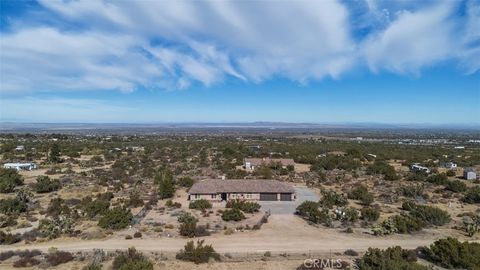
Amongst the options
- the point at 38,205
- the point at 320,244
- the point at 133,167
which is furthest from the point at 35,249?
the point at 133,167

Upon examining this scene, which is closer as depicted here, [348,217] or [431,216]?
[431,216]

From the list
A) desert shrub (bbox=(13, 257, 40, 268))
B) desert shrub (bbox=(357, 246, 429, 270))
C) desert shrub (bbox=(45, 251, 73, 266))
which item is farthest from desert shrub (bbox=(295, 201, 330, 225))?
desert shrub (bbox=(13, 257, 40, 268))

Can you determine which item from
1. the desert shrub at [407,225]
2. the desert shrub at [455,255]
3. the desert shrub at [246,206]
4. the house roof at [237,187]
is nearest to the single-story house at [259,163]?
the house roof at [237,187]

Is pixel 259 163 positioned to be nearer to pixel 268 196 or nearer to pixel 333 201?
pixel 268 196

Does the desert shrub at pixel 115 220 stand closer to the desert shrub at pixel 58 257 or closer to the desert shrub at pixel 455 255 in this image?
the desert shrub at pixel 58 257

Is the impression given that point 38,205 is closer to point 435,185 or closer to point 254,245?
point 254,245

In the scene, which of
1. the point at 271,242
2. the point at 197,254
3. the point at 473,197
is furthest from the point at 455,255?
the point at 473,197
